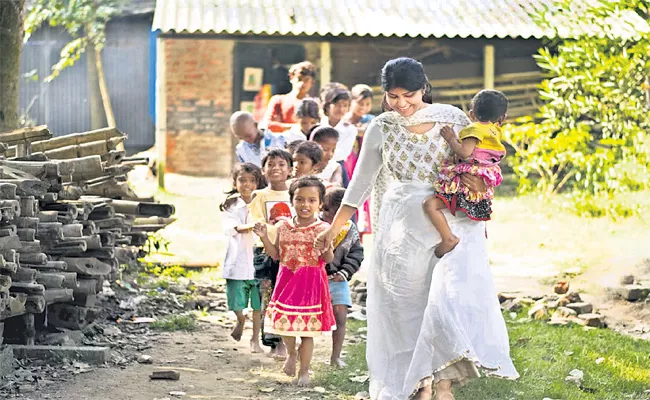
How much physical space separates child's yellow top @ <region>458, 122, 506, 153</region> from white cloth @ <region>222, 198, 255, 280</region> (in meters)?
2.24

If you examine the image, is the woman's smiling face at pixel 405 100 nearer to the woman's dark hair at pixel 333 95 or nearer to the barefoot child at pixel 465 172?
the barefoot child at pixel 465 172

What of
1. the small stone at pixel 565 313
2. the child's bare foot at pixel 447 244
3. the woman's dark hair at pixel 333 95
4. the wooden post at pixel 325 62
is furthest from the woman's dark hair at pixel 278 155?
the wooden post at pixel 325 62

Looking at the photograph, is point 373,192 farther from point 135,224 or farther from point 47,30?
point 47,30

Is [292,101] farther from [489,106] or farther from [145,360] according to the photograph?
[489,106]

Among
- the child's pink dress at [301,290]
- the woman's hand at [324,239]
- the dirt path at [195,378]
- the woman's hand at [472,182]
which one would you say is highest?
the woman's hand at [472,182]

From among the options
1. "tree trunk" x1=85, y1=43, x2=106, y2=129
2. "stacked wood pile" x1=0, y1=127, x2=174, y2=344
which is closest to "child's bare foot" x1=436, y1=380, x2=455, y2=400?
"stacked wood pile" x1=0, y1=127, x2=174, y2=344

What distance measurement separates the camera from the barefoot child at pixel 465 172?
522 centimetres

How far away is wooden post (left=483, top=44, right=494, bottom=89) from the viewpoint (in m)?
18.9

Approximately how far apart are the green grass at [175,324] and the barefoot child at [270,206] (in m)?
1.34

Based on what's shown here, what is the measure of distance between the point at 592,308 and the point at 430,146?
3.70 metres

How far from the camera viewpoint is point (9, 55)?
8.55 metres

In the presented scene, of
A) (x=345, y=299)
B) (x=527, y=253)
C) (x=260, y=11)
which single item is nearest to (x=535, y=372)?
(x=345, y=299)

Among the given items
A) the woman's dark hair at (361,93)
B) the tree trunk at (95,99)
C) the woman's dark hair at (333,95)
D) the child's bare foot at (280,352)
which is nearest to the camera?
the child's bare foot at (280,352)

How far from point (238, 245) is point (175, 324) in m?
1.13
